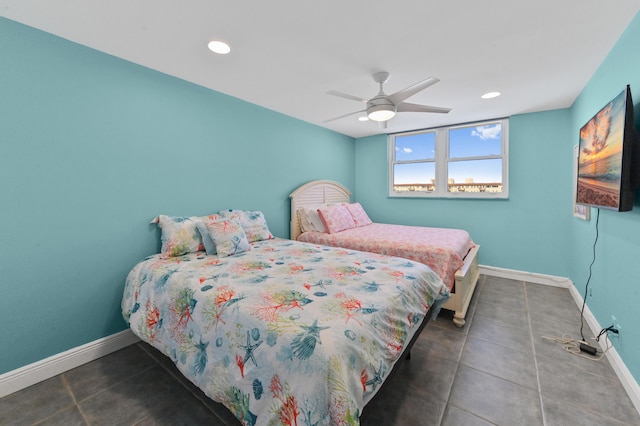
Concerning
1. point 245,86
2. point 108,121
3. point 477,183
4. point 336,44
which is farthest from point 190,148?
Result: point 477,183

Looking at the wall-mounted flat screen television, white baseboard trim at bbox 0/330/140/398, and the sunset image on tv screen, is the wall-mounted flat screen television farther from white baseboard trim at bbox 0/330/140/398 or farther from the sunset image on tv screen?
white baseboard trim at bbox 0/330/140/398

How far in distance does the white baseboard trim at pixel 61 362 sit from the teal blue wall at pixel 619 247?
12.3ft

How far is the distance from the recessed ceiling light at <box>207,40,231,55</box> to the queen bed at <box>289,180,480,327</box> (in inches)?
78.8

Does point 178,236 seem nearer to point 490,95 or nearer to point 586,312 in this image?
point 490,95

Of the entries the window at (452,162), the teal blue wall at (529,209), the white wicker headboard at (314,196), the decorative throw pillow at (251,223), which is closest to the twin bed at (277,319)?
the decorative throw pillow at (251,223)

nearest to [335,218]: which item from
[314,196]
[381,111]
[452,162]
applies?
[314,196]

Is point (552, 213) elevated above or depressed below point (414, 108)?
below

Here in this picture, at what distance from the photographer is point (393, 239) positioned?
316 centimetres

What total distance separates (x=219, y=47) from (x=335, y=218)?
2.45 m

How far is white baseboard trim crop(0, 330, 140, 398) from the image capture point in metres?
1.71

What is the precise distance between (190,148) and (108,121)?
671 mm

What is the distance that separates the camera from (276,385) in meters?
1.05

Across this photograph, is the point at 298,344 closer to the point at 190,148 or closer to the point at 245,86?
the point at 190,148

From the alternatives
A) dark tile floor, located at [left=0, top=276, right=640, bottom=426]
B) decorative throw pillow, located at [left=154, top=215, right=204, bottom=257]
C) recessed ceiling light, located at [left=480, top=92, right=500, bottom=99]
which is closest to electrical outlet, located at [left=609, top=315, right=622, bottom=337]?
dark tile floor, located at [left=0, top=276, right=640, bottom=426]
